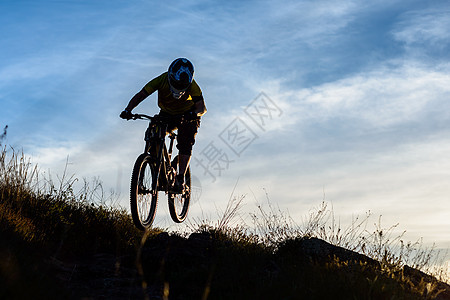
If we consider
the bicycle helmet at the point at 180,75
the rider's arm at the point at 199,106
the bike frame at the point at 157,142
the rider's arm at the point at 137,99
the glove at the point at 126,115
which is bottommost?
the bike frame at the point at 157,142

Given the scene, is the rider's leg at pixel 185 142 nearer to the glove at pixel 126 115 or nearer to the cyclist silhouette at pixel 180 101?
the cyclist silhouette at pixel 180 101

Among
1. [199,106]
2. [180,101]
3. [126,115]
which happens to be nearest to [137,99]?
[126,115]

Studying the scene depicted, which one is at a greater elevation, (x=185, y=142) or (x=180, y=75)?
(x=180, y=75)

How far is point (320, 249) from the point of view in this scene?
22.6 ft

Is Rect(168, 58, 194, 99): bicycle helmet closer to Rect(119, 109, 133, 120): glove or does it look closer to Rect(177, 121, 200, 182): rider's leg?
Rect(177, 121, 200, 182): rider's leg

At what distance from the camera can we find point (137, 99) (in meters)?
7.05

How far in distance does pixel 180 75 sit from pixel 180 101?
731 mm

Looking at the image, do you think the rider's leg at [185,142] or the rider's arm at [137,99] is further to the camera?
the rider's leg at [185,142]

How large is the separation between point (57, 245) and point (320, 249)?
411 centimetres

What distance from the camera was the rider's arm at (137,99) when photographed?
6.94m

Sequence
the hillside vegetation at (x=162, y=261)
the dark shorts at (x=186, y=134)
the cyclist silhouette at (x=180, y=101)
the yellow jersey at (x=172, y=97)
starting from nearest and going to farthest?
the hillside vegetation at (x=162, y=261)
the cyclist silhouette at (x=180, y=101)
the yellow jersey at (x=172, y=97)
the dark shorts at (x=186, y=134)

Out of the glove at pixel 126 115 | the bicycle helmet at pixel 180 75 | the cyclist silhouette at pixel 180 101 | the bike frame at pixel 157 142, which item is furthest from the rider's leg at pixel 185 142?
the glove at pixel 126 115

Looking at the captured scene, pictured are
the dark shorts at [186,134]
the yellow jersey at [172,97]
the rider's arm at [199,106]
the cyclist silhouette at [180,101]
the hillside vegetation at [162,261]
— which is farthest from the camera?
the dark shorts at [186,134]

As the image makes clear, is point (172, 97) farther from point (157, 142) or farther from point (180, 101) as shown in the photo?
point (157, 142)
